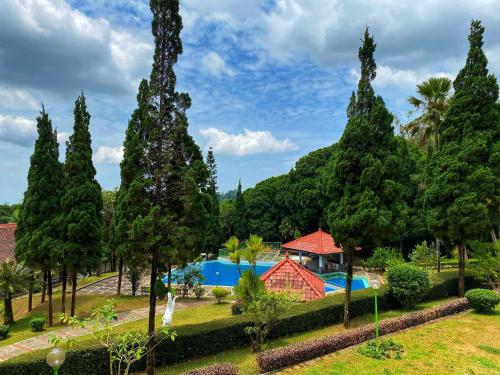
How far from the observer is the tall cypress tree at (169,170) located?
36.0ft

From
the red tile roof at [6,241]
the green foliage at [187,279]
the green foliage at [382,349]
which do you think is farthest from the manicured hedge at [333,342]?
the red tile roof at [6,241]

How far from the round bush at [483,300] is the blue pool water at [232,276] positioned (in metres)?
12.8

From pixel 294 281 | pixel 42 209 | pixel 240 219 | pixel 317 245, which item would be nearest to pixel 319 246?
pixel 317 245

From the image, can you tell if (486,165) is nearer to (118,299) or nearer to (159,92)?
(159,92)

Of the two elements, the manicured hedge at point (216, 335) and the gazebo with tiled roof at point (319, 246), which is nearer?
the manicured hedge at point (216, 335)

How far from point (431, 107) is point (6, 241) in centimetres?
3709

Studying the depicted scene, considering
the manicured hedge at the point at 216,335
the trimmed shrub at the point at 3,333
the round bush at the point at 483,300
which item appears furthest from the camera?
the trimmed shrub at the point at 3,333

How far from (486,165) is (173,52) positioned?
1546 cm

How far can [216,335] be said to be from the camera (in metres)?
12.5

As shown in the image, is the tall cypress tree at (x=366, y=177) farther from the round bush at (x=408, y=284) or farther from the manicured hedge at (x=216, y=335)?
the round bush at (x=408, y=284)

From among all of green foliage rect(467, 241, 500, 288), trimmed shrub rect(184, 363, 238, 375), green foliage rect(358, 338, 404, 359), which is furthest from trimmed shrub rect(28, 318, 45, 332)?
green foliage rect(467, 241, 500, 288)

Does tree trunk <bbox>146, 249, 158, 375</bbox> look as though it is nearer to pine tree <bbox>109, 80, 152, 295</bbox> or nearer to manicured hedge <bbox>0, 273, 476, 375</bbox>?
pine tree <bbox>109, 80, 152, 295</bbox>

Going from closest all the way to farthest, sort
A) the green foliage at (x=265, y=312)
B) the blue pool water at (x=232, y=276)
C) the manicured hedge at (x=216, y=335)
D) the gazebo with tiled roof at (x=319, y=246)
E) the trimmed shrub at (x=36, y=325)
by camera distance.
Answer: the manicured hedge at (x=216, y=335) < the green foliage at (x=265, y=312) < the trimmed shrub at (x=36, y=325) < the blue pool water at (x=232, y=276) < the gazebo with tiled roof at (x=319, y=246)

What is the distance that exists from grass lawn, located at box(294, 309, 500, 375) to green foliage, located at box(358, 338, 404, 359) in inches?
7.6
